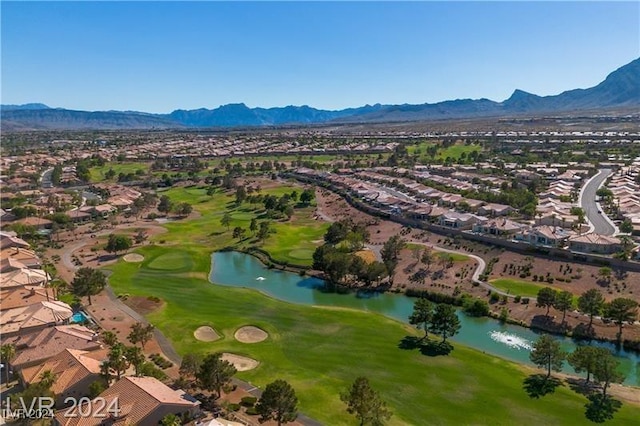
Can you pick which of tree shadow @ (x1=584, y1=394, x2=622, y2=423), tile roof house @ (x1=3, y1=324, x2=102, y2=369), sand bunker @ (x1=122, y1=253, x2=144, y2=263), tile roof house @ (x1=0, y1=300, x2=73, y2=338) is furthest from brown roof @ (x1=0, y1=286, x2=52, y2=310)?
tree shadow @ (x1=584, y1=394, x2=622, y2=423)

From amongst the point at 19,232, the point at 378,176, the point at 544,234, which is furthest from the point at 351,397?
the point at 378,176

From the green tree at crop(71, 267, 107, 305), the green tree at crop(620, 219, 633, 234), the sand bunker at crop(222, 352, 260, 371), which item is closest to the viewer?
the sand bunker at crop(222, 352, 260, 371)

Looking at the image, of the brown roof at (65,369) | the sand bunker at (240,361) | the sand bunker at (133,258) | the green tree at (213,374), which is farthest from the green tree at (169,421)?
the sand bunker at (133,258)

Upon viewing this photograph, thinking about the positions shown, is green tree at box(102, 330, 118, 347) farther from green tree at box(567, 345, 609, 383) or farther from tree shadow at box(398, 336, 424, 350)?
green tree at box(567, 345, 609, 383)

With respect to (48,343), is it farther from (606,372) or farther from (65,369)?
(606,372)

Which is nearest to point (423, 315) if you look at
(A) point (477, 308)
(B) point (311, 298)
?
(A) point (477, 308)

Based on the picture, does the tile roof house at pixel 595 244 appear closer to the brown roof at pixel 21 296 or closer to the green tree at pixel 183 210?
the brown roof at pixel 21 296
